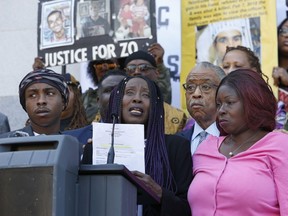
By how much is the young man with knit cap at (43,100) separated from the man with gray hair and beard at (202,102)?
2.83 ft

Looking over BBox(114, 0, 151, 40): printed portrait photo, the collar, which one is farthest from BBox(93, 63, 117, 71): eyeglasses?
the collar

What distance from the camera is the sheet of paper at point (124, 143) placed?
3656 mm

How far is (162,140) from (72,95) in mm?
2313

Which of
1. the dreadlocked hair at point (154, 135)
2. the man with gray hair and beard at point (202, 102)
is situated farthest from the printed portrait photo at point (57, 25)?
the dreadlocked hair at point (154, 135)

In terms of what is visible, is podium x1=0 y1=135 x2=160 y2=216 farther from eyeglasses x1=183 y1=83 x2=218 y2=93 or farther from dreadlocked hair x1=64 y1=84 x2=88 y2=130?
dreadlocked hair x1=64 y1=84 x2=88 y2=130

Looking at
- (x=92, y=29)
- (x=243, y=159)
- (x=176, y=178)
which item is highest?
(x=92, y=29)

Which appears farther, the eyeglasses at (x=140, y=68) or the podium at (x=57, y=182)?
the eyeglasses at (x=140, y=68)

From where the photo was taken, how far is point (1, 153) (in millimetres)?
3180

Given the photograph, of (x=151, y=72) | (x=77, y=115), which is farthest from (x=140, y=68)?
(x=77, y=115)

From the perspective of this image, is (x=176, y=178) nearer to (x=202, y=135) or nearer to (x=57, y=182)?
(x=202, y=135)

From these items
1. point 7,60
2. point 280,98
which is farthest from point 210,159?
point 7,60

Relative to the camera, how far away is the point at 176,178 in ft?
13.4

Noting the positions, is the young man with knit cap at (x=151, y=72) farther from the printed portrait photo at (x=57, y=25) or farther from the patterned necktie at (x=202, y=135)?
the printed portrait photo at (x=57, y=25)

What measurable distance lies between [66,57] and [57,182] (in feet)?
13.9
